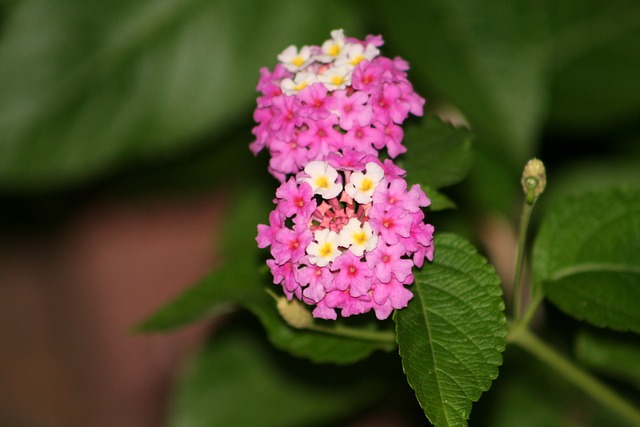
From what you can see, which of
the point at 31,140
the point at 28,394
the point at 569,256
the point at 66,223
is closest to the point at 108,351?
the point at 28,394

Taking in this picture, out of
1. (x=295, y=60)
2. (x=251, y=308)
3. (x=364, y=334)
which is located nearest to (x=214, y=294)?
(x=251, y=308)

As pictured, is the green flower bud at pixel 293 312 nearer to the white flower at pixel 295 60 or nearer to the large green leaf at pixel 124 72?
the white flower at pixel 295 60

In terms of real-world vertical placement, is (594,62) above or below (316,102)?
above

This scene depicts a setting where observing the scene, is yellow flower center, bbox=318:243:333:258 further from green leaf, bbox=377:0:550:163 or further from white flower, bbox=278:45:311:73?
green leaf, bbox=377:0:550:163

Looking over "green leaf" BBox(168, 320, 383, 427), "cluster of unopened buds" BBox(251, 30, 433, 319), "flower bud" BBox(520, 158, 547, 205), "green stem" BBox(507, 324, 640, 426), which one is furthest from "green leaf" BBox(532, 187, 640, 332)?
"green leaf" BBox(168, 320, 383, 427)

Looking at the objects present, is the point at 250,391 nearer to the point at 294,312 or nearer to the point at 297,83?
the point at 294,312

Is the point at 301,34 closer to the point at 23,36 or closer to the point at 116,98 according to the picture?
the point at 116,98

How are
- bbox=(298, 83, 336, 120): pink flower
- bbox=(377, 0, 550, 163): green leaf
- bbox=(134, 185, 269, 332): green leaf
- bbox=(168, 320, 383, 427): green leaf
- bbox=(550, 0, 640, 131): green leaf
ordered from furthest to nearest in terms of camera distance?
bbox=(550, 0, 640, 131): green leaf < bbox=(168, 320, 383, 427): green leaf < bbox=(377, 0, 550, 163): green leaf < bbox=(134, 185, 269, 332): green leaf < bbox=(298, 83, 336, 120): pink flower
